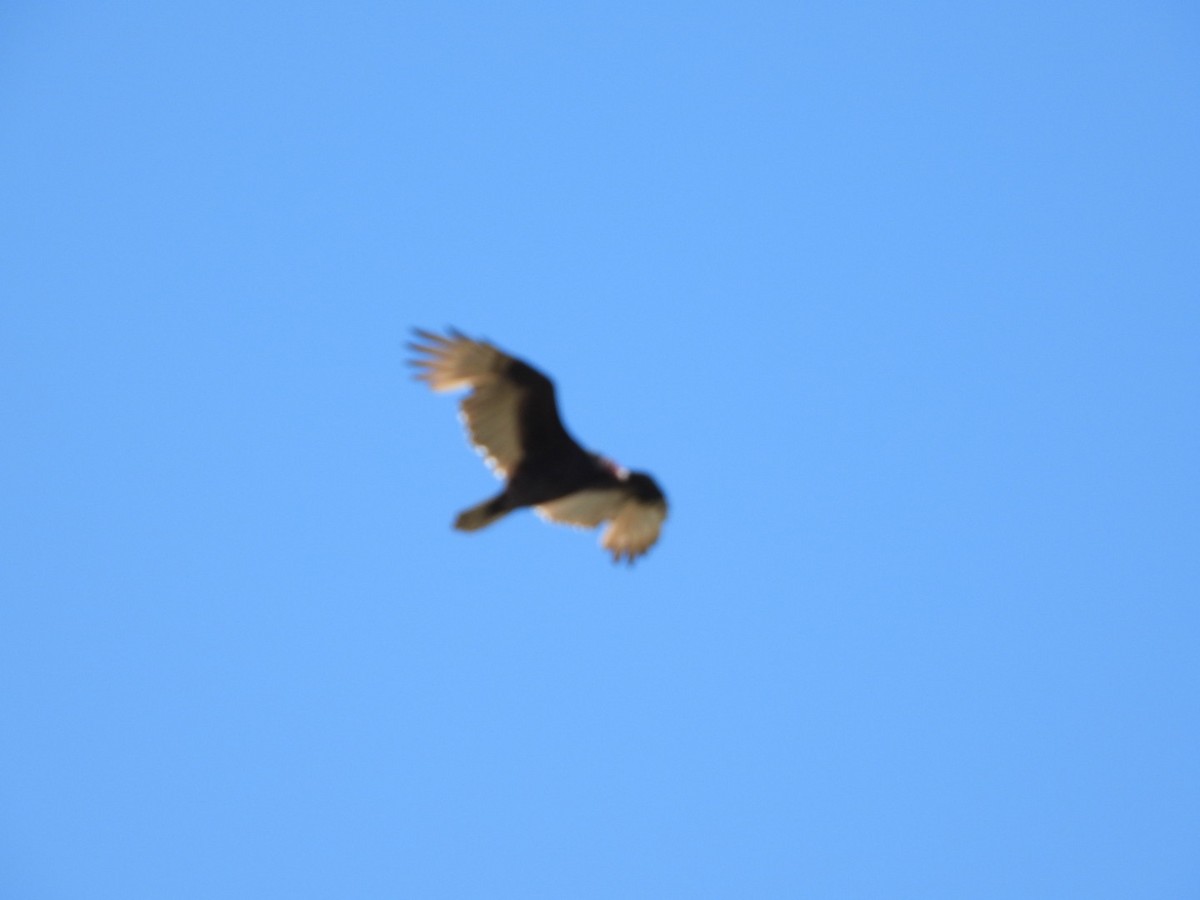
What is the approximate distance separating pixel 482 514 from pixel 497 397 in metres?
1.04

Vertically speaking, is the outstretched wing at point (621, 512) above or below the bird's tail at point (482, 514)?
above

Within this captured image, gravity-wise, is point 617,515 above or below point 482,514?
above

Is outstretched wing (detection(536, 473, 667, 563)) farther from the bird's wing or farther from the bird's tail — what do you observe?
the bird's tail

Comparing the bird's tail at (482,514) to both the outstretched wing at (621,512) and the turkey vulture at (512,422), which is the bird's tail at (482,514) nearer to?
the turkey vulture at (512,422)

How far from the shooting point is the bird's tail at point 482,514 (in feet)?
38.9

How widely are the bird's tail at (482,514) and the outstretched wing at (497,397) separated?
0.30 metres

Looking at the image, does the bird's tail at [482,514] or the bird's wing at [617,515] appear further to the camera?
the bird's wing at [617,515]

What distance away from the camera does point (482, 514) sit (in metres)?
11.9

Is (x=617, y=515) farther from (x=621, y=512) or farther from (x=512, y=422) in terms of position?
(x=512, y=422)

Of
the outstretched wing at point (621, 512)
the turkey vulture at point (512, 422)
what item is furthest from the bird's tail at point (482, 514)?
the outstretched wing at point (621, 512)

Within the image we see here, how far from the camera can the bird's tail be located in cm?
1185

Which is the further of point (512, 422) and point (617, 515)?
point (617, 515)

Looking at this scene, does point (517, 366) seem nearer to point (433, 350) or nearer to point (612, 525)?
point (433, 350)

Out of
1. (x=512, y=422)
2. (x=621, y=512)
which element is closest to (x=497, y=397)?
(x=512, y=422)
